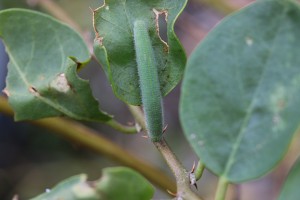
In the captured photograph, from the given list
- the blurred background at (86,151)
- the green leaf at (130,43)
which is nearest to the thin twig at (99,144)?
the green leaf at (130,43)

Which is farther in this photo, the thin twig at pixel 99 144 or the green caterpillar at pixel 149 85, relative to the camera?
the thin twig at pixel 99 144

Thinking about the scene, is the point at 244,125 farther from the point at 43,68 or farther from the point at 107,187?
the point at 43,68

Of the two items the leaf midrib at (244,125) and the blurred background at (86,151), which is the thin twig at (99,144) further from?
the blurred background at (86,151)

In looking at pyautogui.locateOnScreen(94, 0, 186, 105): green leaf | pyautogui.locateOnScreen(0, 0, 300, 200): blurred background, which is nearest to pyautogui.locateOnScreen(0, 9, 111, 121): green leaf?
pyautogui.locateOnScreen(94, 0, 186, 105): green leaf

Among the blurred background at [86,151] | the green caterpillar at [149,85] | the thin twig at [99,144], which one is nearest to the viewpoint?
the green caterpillar at [149,85]

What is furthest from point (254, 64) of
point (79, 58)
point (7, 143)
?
point (7, 143)

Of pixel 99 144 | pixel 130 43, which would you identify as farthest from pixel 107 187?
pixel 99 144
